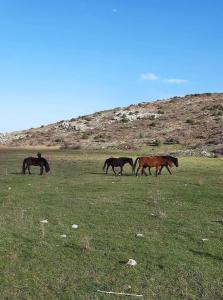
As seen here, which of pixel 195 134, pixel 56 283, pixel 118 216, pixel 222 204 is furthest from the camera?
pixel 195 134

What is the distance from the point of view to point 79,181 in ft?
90.0

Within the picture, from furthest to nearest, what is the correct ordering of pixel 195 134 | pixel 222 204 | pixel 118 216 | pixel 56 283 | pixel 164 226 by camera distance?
pixel 195 134
pixel 222 204
pixel 118 216
pixel 164 226
pixel 56 283

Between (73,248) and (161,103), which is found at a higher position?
(161,103)

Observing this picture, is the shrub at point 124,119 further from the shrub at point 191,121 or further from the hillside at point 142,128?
the shrub at point 191,121

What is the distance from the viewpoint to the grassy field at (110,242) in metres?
10.2

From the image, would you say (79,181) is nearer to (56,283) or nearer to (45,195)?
(45,195)

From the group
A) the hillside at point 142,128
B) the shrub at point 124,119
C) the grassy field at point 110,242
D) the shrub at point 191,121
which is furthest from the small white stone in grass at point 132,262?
the shrub at point 124,119

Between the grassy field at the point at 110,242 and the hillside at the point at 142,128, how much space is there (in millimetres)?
40915

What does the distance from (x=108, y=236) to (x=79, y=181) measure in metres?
13.5

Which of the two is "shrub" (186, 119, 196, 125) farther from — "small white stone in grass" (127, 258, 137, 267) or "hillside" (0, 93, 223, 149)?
"small white stone in grass" (127, 258, 137, 267)

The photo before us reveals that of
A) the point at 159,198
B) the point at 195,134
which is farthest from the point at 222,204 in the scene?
the point at 195,134

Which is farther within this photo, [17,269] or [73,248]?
[73,248]

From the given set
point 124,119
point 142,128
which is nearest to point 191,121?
point 142,128

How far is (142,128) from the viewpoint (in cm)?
8081
